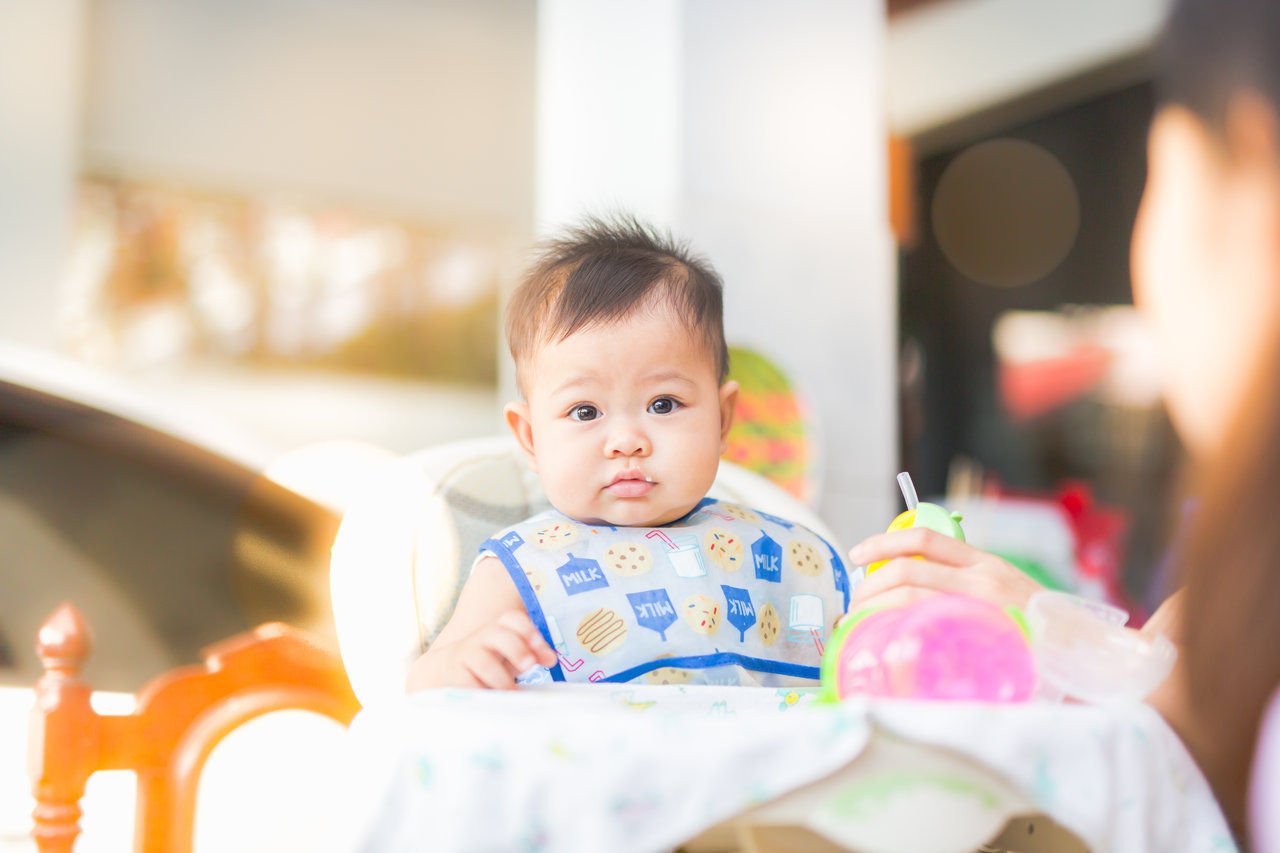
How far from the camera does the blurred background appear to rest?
103 inches

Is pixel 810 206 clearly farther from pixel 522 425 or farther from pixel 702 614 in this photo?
pixel 702 614

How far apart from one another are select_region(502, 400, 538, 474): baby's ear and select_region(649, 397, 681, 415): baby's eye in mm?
144

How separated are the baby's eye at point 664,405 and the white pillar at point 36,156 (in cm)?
318

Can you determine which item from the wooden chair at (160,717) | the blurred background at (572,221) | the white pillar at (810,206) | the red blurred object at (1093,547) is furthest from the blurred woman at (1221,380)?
the red blurred object at (1093,547)

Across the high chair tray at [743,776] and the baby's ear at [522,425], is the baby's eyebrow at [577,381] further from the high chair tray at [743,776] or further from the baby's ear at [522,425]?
the high chair tray at [743,776]

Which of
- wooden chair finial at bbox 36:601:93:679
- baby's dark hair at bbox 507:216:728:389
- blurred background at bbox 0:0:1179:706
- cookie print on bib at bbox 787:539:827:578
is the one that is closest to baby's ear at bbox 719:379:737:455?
baby's dark hair at bbox 507:216:728:389

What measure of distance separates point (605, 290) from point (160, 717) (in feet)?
2.44

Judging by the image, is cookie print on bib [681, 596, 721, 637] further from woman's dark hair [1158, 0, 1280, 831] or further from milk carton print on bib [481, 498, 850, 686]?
woman's dark hair [1158, 0, 1280, 831]

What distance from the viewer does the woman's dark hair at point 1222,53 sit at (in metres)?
0.66

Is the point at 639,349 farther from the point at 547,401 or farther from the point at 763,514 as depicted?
the point at 763,514

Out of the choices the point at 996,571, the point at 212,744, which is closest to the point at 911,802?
the point at 996,571

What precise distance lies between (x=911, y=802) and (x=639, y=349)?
536 millimetres

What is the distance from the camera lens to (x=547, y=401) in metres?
1.04

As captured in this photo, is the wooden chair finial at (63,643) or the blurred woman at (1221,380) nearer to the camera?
the blurred woman at (1221,380)
